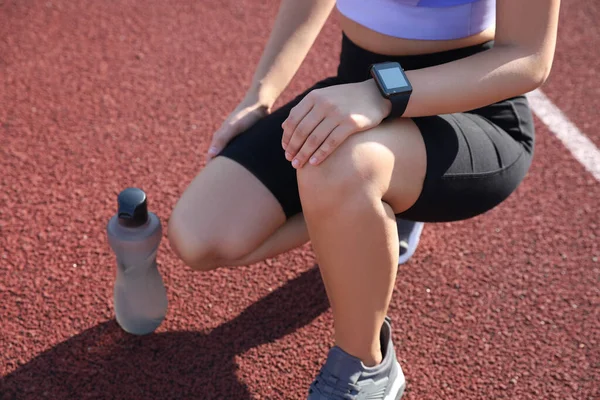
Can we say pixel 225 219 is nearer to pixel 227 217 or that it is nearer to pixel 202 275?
pixel 227 217

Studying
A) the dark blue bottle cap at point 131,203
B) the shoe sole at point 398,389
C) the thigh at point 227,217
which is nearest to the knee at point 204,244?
the thigh at point 227,217

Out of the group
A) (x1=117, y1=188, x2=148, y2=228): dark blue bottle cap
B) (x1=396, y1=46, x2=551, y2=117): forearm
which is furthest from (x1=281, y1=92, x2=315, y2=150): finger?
(x1=117, y1=188, x2=148, y2=228): dark blue bottle cap

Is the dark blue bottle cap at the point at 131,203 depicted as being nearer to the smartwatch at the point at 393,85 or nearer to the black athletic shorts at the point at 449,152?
the black athletic shorts at the point at 449,152

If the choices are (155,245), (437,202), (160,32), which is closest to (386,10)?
(437,202)

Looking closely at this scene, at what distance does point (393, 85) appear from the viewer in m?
1.59

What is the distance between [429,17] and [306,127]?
51 centimetres

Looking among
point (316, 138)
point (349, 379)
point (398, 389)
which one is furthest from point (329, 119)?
point (398, 389)

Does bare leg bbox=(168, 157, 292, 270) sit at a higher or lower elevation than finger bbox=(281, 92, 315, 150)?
lower

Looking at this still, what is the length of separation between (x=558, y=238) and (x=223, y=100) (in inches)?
62.3

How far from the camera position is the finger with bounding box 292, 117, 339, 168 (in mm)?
1558

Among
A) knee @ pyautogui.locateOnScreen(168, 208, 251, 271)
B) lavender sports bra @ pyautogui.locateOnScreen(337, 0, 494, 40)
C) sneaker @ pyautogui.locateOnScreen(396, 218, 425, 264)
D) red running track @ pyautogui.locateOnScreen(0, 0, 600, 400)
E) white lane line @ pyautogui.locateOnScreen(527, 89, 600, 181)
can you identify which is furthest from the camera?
white lane line @ pyautogui.locateOnScreen(527, 89, 600, 181)

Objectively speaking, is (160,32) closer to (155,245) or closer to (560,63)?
(155,245)

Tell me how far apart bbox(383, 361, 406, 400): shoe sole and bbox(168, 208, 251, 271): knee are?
0.57m

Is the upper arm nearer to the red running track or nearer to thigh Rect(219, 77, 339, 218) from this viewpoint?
thigh Rect(219, 77, 339, 218)
